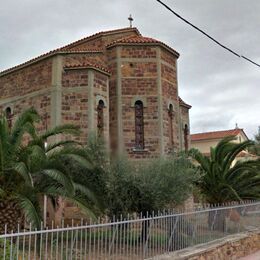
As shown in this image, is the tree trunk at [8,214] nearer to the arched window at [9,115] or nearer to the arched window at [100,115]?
the arched window at [100,115]

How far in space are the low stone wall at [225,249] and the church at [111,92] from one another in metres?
5.12

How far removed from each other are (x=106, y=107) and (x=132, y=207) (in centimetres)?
580

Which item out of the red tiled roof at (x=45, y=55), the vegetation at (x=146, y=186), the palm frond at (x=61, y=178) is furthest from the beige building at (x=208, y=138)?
the palm frond at (x=61, y=178)

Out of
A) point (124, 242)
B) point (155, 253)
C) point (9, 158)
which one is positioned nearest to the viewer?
point (124, 242)

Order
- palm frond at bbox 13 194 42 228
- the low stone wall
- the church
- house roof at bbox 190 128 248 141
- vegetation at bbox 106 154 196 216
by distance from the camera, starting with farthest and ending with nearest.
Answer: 1. house roof at bbox 190 128 248 141
2. the church
3. vegetation at bbox 106 154 196 216
4. the low stone wall
5. palm frond at bbox 13 194 42 228

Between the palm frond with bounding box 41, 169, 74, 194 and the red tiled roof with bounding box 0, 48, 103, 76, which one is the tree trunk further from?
the red tiled roof with bounding box 0, 48, 103, 76

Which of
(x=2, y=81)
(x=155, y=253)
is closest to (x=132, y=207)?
(x=155, y=253)

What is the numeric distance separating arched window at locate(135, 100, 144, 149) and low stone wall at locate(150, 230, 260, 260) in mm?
5715

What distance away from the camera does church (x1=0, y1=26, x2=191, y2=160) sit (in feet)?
51.6

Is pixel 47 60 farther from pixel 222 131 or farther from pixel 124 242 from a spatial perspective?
pixel 222 131

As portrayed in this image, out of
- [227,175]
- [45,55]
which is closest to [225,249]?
[227,175]

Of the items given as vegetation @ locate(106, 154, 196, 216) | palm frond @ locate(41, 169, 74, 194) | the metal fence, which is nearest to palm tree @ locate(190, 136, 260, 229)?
the metal fence

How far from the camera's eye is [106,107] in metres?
16.3

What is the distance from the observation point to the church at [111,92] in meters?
15.7
